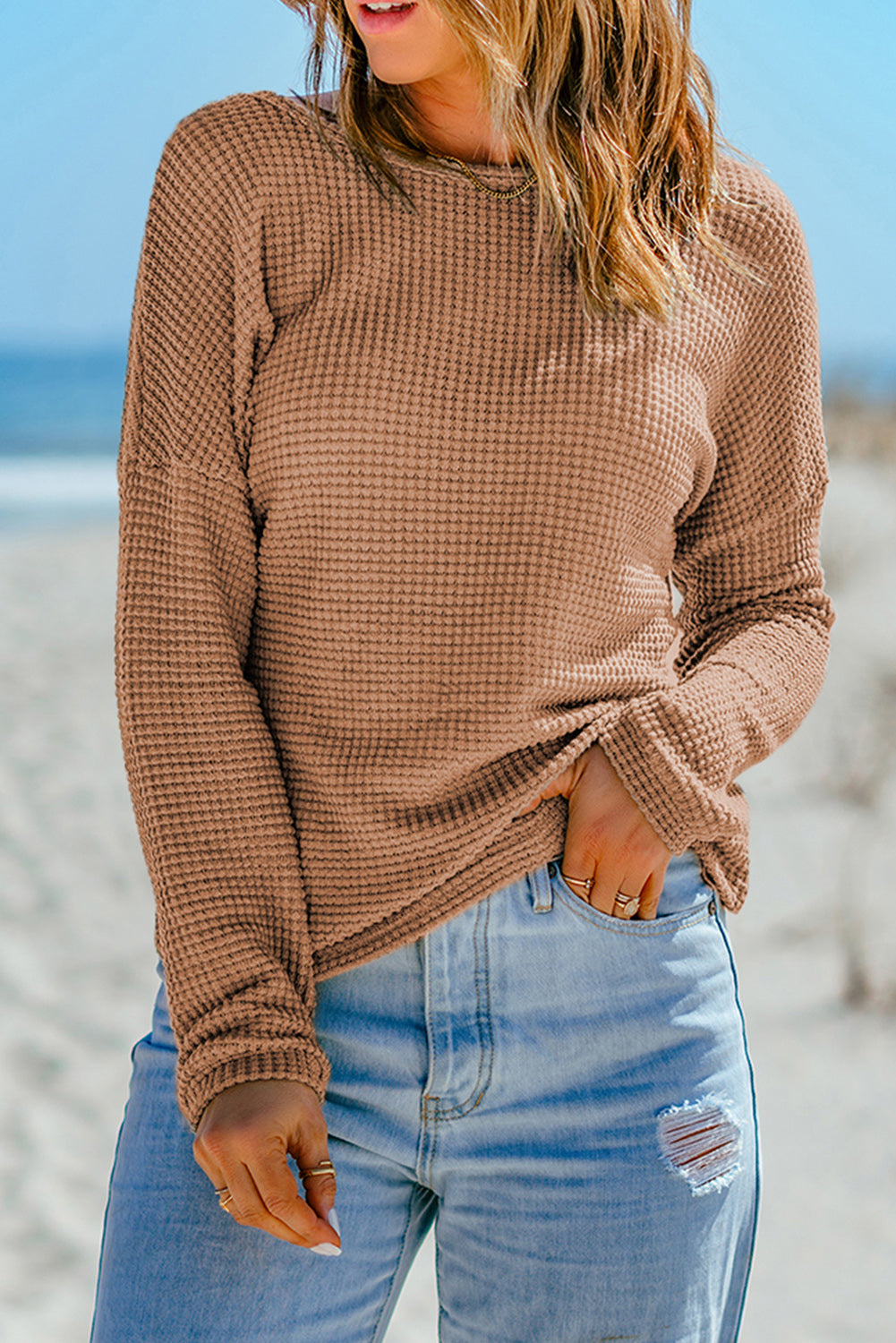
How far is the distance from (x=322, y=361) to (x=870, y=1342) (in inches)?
78.5

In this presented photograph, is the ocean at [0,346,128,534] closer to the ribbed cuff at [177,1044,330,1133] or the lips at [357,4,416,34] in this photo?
the lips at [357,4,416,34]

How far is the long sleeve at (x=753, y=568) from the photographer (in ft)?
3.34

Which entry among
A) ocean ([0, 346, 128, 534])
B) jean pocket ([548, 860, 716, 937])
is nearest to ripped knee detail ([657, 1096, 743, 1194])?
jean pocket ([548, 860, 716, 937])

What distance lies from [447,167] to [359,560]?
0.36m

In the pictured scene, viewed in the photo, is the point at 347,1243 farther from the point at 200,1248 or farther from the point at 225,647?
the point at 225,647

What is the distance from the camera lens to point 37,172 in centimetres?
3197

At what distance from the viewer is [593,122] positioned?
3.50ft

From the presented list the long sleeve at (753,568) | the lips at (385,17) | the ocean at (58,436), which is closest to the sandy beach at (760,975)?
the long sleeve at (753,568)

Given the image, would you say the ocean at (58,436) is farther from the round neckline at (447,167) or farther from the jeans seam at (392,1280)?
the jeans seam at (392,1280)

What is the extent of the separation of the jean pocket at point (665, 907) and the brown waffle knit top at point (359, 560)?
0.02 meters

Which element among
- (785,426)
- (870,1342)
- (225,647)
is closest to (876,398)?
(870,1342)

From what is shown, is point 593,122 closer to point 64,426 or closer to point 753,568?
point 753,568

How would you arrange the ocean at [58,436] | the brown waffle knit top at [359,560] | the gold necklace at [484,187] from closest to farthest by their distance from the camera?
the brown waffle knit top at [359,560] → the gold necklace at [484,187] → the ocean at [58,436]

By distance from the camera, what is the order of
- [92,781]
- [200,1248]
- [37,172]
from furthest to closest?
[37,172] < [92,781] < [200,1248]
